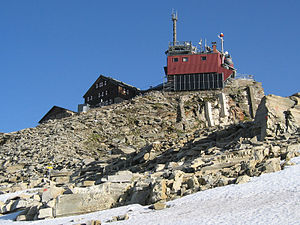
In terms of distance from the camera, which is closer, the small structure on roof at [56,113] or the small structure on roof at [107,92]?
the small structure on roof at [56,113]

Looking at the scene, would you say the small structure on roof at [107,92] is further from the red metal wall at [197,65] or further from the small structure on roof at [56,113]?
the red metal wall at [197,65]

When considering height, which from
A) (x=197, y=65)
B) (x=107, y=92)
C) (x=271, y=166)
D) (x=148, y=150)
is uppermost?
(x=197, y=65)

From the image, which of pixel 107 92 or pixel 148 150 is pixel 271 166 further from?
pixel 107 92

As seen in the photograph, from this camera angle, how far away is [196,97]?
60.9 m

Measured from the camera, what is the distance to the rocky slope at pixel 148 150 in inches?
876

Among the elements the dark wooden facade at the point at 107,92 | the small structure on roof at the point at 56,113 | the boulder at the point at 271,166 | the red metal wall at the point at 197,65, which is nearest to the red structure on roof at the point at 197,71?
the red metal wall at the point at 197,65

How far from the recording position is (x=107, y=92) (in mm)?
74875

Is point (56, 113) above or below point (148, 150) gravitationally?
above

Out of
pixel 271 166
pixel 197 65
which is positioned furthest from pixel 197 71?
pixel 271 166

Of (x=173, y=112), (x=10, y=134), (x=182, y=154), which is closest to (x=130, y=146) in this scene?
(x=173, y=112)

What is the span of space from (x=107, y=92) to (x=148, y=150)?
38823 millimetres

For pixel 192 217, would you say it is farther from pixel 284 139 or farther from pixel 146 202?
pixel 284 139

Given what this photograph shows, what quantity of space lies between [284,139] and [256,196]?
11.7 meters

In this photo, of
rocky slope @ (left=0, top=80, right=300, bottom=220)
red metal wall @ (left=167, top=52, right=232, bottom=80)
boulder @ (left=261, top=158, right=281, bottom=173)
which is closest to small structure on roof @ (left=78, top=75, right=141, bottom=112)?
red metal wall @ (left=167, top=52, right=232, bottom=80)
